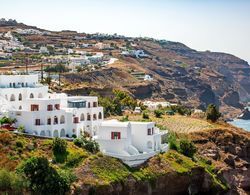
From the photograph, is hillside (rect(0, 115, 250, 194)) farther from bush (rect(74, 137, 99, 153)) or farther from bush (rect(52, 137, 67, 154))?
bush (rect(74, 137, 99, 153))

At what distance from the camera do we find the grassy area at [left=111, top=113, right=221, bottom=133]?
74688 mm

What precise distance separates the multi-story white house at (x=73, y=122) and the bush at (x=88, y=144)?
1.04 metres

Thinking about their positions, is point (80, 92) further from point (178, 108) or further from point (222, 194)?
point (222, 194)

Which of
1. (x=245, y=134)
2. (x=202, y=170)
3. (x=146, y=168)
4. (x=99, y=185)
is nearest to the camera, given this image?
(x=99, y=185)

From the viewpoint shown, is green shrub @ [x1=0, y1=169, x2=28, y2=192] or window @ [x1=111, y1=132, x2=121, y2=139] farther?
window @ [x1=111, y1=132, x2=121, y2=139]

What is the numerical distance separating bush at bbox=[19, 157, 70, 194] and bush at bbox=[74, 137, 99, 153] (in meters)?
8.39

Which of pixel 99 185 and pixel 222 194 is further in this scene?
pixel 222 194

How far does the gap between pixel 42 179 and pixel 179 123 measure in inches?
1491

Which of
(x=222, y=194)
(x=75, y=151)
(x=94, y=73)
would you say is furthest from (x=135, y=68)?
(x=75, y=151)

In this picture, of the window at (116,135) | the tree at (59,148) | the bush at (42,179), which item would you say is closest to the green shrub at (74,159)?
the tree at (59,148)

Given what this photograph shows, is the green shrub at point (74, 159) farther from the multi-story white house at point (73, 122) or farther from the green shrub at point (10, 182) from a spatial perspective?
the green shrub at point (10, 182)

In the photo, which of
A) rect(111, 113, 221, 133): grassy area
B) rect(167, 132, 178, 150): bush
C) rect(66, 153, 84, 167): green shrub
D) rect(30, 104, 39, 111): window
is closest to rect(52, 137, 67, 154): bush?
rect(66, 153, 84, 167): green shrub

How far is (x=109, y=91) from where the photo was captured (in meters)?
107

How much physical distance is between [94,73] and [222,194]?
71076mm
